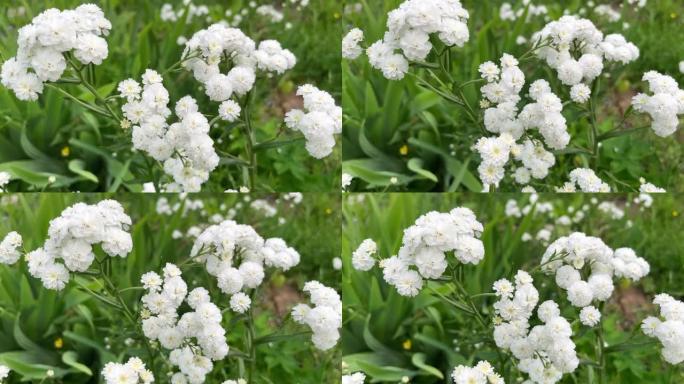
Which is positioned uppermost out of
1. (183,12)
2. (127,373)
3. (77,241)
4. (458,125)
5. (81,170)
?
(183,12)

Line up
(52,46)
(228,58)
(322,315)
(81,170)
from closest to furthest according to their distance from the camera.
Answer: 1. (52,46)
2. (322,315)
3. (228,58)
4. (81,170)

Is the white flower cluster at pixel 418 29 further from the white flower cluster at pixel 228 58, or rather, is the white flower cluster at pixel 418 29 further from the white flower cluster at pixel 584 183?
the white flower cluster at pixel 584 183

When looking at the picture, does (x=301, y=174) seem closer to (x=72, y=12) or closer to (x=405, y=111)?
(x=405, y=111)

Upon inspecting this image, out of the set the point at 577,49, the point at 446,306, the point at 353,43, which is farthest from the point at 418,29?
the point at 446,306

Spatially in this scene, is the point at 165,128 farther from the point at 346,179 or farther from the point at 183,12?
the point at 346,179

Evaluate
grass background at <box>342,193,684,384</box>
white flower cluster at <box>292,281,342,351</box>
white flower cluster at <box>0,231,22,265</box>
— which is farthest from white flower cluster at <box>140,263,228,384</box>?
grass background at <box>342,193,684,384</box>

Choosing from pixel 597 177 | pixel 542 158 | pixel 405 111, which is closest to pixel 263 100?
pixel 405 111
